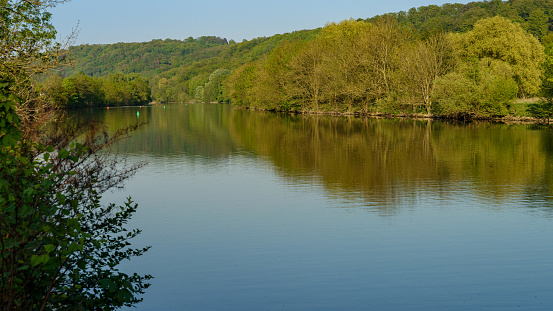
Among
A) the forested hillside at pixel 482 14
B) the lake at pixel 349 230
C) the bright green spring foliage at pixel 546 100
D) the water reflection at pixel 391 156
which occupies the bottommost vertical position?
the lake at pixel 349 230

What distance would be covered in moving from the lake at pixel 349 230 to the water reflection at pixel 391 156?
155 mm

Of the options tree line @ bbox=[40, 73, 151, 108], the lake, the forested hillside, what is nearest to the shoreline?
the lake

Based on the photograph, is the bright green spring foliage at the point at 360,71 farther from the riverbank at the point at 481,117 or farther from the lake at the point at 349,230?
the lake at the point at 349,230

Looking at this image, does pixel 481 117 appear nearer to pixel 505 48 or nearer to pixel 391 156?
pixel 505 48

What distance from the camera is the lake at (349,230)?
10523 millimetres

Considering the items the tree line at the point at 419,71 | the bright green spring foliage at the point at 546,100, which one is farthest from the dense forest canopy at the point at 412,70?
the bright green spring foliage at the point at 546,100

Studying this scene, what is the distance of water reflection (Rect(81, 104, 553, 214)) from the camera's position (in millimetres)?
20750

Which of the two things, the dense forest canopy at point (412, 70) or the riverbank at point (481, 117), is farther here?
the dense forest canopy at point (412, 70)

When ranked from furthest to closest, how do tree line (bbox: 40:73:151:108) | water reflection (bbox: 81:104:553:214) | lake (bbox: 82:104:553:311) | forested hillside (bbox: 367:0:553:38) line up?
forested hillside (bbox: 367:0:553:38)
tree line (bbox: 40:73:151:108)
water reflection (bbox: 81:104:553:214)
lake (bbox: 82:104:553:311)

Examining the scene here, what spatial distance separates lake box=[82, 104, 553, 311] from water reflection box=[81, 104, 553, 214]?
155 millimetres

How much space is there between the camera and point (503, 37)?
204 feet

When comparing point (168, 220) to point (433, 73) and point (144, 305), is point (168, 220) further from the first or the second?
point (433, 73)

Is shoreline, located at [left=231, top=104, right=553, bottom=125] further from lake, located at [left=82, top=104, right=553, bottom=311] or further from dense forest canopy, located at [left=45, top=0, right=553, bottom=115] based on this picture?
lake, located at [left=82, top=104, right=553, bottom=311]

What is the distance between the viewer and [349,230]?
1507 cm
